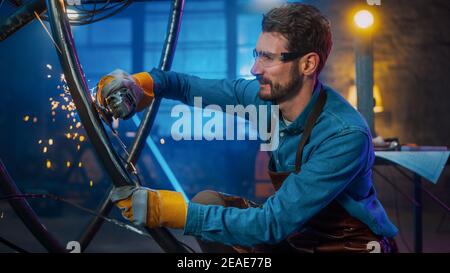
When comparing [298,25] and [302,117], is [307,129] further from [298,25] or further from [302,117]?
[298,25]

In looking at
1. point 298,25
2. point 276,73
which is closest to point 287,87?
point 276,73

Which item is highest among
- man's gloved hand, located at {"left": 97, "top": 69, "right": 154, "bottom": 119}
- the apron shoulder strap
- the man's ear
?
the man's ear

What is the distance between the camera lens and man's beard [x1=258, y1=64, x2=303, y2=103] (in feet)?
4.18

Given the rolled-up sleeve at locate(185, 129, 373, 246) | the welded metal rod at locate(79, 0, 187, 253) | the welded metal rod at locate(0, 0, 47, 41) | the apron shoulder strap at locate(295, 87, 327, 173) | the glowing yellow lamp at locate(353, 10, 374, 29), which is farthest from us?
the glowing yellow lamp at locate(353, 10, 374, 29)

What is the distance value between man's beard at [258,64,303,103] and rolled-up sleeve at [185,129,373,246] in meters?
0.20

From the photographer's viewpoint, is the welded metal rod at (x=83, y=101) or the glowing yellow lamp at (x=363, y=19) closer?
the welded metal rod at (x=83, y=101)

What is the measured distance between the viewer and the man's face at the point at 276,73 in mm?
1253

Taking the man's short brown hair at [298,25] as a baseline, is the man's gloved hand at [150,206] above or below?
below

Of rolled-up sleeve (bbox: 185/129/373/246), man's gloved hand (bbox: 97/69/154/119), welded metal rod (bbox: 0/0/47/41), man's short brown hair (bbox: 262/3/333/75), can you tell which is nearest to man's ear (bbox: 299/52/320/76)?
man's short brown hair (bbox: 262/3/333/75)

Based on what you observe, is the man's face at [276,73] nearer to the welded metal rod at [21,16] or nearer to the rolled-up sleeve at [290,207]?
the rolled-up sleeve at [290,207]

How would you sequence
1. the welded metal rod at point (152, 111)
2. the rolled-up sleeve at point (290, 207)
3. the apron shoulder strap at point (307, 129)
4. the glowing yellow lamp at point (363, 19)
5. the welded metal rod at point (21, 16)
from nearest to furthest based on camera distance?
the rolled-up sleeve at point (290, 207), the apron shoulder strap at point (307, 129), the welded metal rod at point (21, 16), the welded metal rod at point (152, 111), the glowing yellow lamp at point (363, 19)

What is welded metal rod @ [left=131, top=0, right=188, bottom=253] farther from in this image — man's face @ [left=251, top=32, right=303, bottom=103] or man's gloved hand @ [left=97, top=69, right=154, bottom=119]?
man's face @ [left=251, top=32, right=303, bottom=103]

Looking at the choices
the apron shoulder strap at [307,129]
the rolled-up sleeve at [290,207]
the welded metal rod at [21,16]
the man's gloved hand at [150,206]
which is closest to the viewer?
the man's gloved hand at [150,206]

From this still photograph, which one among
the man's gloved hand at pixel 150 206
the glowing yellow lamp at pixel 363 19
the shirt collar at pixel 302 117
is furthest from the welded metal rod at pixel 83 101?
the glowing yellow lamp at pixel 363 19
